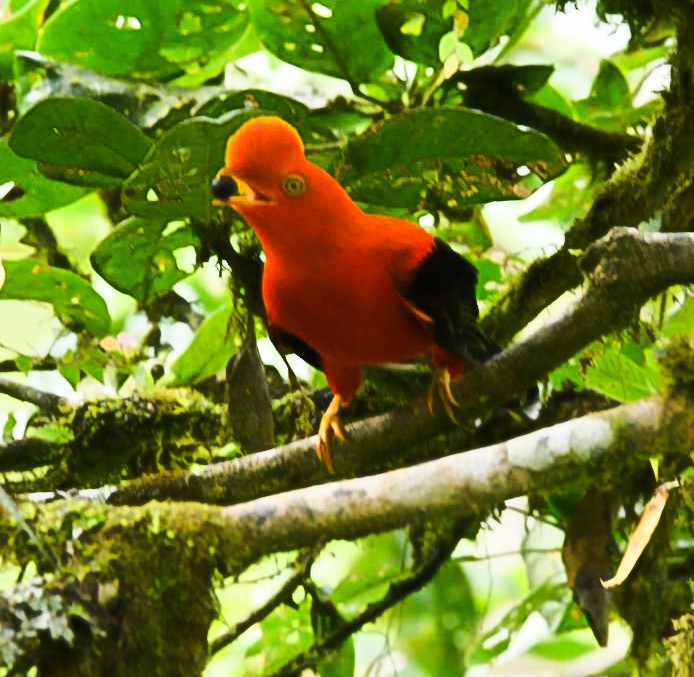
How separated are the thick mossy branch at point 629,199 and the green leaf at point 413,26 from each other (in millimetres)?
492

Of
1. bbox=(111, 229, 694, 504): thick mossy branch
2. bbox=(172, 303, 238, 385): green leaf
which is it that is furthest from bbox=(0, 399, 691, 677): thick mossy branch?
bbox=(172, 303, 238, 385): green leaf

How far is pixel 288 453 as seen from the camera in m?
1.76

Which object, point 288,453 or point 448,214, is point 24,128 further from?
point 448,214

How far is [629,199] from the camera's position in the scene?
6.40 ft

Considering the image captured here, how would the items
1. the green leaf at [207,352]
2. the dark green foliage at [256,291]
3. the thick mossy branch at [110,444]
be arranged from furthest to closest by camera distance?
the green leaf at [207,352] → the thick mossy branch at [110,444] → the dark green foliage at [256,291]

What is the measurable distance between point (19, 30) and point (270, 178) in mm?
922

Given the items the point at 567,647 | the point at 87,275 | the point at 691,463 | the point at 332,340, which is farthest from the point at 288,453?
the point at 87,275

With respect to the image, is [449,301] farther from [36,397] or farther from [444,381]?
[36,397]

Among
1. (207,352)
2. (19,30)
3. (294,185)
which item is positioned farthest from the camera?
(207,352)

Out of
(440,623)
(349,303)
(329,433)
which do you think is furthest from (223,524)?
(440,623)

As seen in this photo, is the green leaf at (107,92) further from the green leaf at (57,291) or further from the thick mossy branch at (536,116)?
the thick mossy branch at (536,116)

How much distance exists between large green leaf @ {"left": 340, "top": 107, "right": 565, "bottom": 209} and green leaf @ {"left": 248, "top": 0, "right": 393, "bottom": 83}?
0.33 meters

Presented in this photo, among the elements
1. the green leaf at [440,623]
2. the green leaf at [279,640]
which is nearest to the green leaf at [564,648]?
the green leaf at [440,623]

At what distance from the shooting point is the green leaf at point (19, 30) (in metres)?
2.23
